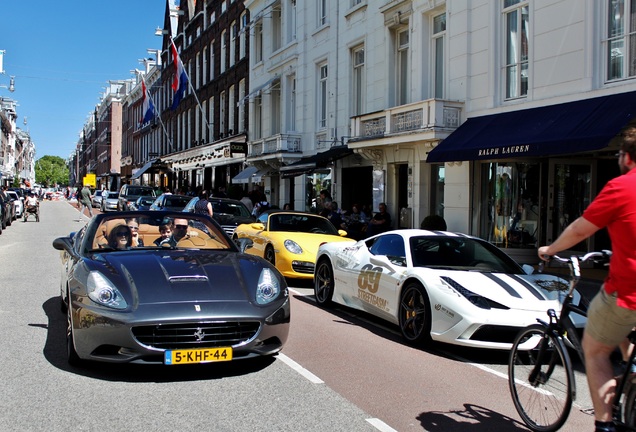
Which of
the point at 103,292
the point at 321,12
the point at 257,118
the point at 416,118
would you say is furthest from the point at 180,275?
the point at 257,118

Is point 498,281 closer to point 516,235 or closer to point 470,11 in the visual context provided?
point 516,235

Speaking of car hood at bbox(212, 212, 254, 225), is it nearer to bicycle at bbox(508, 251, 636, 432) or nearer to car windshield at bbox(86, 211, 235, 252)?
car windshield at bbox(86, 211, 235, 252)

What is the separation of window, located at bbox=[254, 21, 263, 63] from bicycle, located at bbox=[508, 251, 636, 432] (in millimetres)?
29429

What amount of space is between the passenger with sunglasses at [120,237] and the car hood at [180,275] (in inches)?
12.6

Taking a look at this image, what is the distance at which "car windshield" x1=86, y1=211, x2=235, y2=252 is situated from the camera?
21.5 ft

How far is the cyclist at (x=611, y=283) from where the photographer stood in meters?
3.42

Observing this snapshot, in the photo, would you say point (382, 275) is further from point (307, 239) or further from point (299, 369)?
point (307, 239)

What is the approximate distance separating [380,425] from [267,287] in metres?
1.82

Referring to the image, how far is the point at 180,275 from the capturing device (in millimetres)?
5594

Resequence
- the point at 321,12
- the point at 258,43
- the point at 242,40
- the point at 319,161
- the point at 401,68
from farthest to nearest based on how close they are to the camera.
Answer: the point at 242,40 → the point at 258,43 → the point at 321,12 → the point at 319,161 → the point at 401,68

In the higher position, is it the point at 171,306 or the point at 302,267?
the point at 171,306

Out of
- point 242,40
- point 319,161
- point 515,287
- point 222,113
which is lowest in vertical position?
point 515,287

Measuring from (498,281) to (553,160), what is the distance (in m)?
8.00

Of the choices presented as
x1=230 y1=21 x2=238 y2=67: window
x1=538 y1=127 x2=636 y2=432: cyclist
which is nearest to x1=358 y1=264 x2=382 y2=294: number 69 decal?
x1=538 y1=127 x2=636 y2=432: cyclist
